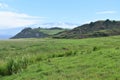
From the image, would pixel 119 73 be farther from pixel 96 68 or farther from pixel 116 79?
pixel 96 68

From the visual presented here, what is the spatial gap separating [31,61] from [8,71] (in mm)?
4260

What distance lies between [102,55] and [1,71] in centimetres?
761

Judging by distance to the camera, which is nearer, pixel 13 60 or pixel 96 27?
pixel 13 60

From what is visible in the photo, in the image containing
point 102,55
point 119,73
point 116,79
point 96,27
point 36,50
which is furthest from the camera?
point 96,27

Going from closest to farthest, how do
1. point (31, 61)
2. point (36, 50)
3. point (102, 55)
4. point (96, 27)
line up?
point (102, 55), point (31, 61), point (36, 50), point (96, 27)

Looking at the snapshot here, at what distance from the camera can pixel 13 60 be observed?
77.3ft

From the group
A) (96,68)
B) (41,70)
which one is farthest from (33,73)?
(96,68)

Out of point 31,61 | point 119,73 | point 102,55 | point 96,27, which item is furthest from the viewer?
point 96,27

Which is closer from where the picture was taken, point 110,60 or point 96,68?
point 96,68

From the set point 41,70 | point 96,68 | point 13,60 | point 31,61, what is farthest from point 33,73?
point 31,61

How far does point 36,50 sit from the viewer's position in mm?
47344

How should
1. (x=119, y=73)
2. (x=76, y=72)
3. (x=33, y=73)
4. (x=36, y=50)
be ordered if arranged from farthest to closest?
Answer: (x=36, y=50)
(x=33, y=73)
(x=76, y=72)
(x=119, y=73)

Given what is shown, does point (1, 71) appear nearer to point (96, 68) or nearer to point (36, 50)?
point (96, 68)

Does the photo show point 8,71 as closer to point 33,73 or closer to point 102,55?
point 33,73
